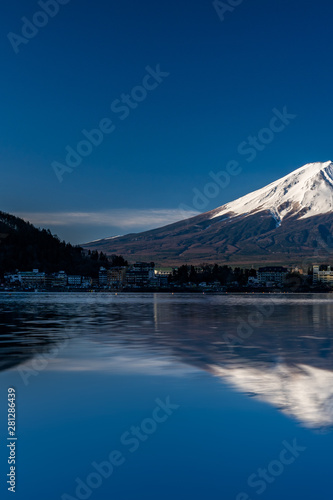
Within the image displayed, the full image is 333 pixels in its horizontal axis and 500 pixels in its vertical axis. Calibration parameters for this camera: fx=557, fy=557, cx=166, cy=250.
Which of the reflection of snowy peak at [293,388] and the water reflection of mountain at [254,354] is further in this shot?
the water reflection of mountain at [254,354]

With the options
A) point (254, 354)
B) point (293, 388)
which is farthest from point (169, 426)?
point (254, 354)

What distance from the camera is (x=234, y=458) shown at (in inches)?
372

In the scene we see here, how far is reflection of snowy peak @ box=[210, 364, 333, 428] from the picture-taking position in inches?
475

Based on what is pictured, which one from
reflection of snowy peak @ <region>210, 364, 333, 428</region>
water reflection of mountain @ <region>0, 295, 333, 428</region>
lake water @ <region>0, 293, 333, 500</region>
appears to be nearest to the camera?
lake water @ <region>0, 293, 333, 500</region>

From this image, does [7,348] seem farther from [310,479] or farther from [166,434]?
[310,479]

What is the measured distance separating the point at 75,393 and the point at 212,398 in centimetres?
356

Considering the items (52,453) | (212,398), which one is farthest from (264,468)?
(212,398)

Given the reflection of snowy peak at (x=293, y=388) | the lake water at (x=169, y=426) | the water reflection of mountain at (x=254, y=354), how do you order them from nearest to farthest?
1. the lake water at (x=169, y=426)
2. the reflection of snowy peak at (x=293, y=388)
3. the water reflection of mountain at (x=254, y=354)

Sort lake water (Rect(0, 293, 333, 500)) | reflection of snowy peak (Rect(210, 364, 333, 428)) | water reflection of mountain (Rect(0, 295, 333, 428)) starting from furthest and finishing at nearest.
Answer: water reflection of mountain (Rect(0, 295, 333, 428)) < reflection of snowy peak (Rect(210, 364, 333, 428)) < lake water (Rect(0, 293, 333, 500))

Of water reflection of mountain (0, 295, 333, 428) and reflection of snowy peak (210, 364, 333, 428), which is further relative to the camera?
water reflection of mountain (0, 295, 333, 428)

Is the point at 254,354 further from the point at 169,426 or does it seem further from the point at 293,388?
the point at 169,426

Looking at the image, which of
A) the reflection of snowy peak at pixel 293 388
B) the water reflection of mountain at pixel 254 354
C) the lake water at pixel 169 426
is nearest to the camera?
the lake water at pixel 169 426

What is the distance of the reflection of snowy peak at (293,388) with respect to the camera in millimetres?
12076

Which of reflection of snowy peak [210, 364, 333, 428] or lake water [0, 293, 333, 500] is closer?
lake water [0, 293, 333, 500]
